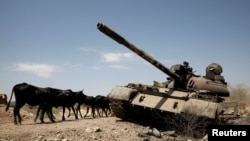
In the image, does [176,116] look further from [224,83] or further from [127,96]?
[224,83]

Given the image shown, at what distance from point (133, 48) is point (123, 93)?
2.06m

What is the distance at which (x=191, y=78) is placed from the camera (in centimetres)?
1210

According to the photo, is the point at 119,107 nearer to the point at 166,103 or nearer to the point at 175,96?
the point at 166,103

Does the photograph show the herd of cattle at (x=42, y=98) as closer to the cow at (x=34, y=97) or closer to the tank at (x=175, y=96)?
the cow at (x=34, y=97)

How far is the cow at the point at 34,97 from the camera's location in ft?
41.1

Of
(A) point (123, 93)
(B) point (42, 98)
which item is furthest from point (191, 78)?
(B) point (42, 98)

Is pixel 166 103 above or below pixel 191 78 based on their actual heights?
below

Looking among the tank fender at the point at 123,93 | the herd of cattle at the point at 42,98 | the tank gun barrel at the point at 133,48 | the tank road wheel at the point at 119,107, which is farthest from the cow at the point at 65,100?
the tank gun barrel at the point at 133,48

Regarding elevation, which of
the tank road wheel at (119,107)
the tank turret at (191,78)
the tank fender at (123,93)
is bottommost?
the tank road wheel at (119,107)

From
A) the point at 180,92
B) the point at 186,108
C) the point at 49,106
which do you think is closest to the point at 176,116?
the point at 186,108

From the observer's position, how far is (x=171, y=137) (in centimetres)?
955

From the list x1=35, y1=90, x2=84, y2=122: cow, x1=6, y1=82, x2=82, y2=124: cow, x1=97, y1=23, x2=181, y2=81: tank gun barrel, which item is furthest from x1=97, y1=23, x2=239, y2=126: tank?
x1=35, y1=90, x2=84, y2=122: cow

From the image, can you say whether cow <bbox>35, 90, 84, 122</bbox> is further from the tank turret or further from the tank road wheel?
the tank turret

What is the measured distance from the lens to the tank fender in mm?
11184
